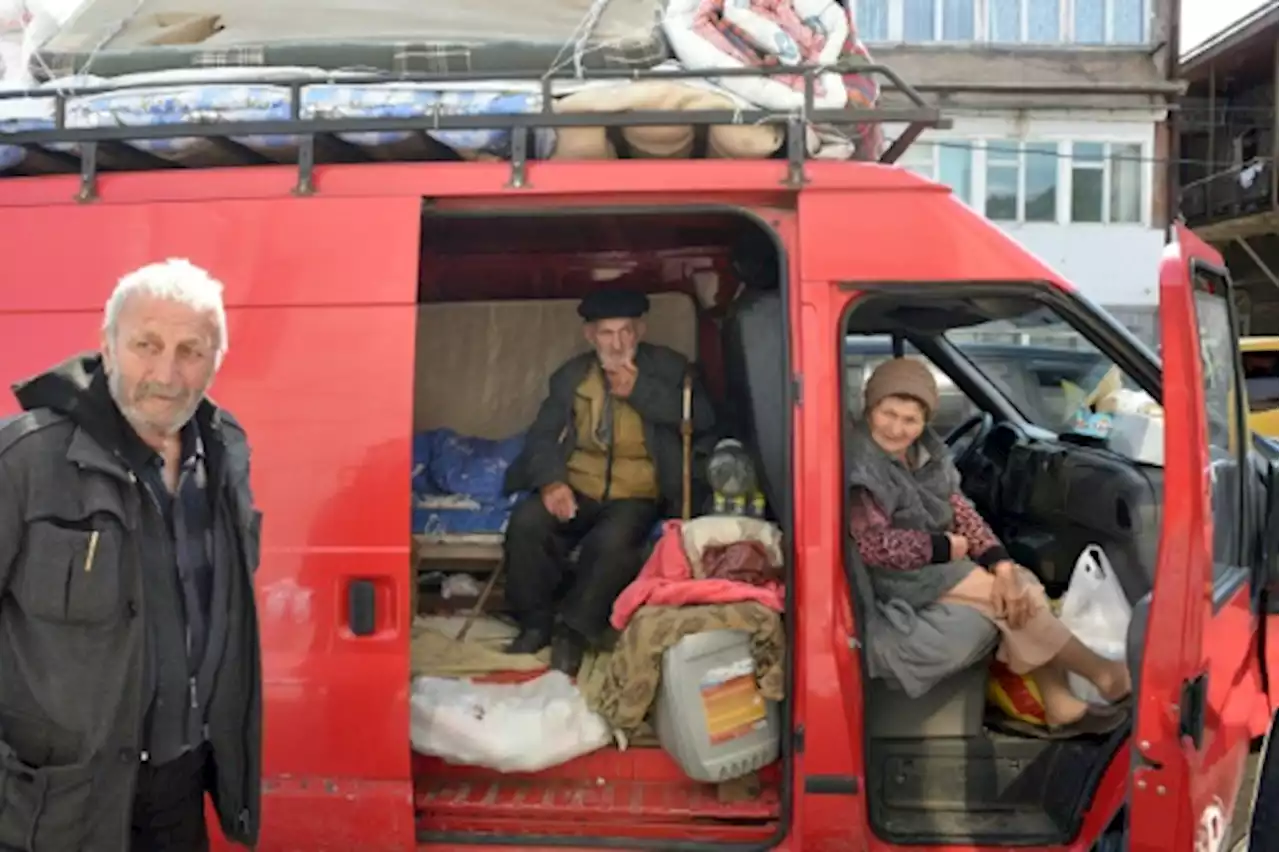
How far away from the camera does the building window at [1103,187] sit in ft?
61.5

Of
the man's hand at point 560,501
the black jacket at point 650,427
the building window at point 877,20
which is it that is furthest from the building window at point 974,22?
the man's hand at point 560,501

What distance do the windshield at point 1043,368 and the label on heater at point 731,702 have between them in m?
1.33

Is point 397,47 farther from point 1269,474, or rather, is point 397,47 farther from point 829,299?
point 1269,474

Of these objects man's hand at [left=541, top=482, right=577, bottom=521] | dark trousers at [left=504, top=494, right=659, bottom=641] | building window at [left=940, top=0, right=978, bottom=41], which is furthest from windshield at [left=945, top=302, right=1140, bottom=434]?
building window at [left=940, top=0, right=978, bottom=41]

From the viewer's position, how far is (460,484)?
4.95 metres

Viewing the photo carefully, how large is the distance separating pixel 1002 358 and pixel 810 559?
16.0 feet

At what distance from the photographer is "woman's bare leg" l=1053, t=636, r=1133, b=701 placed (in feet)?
10.3

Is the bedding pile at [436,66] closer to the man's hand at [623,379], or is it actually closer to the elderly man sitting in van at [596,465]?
the elderly man sitting in van at [596,465]

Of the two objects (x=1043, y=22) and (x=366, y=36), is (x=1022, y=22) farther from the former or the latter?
(x=366, y=36)

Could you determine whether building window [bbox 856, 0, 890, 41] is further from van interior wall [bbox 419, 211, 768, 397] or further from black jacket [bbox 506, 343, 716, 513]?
black jacket [bbox 506, 343, 716, 513]

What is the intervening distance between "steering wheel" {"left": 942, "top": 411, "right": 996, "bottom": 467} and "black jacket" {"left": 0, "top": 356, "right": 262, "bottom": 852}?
3.47 m

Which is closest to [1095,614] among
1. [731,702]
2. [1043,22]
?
[731,702]

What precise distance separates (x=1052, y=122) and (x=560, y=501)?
56.1ft

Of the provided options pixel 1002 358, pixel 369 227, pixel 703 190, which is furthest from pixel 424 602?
pixel 1002 358
